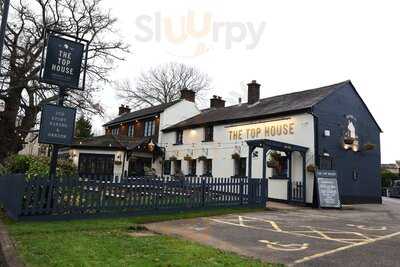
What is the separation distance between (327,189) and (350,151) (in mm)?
4454

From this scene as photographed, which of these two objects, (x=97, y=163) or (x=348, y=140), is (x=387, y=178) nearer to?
(x=348, y=140)

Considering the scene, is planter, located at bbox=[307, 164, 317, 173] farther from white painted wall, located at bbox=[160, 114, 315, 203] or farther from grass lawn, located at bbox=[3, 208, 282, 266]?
grass lawn, located at bbox=[3, 208, 282, 266]

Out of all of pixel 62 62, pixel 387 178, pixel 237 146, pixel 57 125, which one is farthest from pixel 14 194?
pixel 387 178

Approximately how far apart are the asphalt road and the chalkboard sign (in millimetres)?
6102

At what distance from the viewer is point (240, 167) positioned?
25047 millimetres

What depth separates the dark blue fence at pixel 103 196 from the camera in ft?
35.2

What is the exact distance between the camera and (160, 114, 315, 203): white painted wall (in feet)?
68.5

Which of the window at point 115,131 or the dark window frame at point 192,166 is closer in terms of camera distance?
the dark window frame at point 192,166

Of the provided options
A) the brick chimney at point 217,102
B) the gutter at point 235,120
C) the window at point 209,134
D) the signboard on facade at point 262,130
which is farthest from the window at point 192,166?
the brick chimney at point 217,102

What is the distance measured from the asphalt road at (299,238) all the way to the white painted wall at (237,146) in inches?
309

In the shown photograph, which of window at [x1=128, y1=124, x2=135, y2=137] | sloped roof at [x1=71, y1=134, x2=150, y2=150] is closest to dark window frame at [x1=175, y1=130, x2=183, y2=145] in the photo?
sloped roof at [x1=71, y1=134, x2=150, y2=150]

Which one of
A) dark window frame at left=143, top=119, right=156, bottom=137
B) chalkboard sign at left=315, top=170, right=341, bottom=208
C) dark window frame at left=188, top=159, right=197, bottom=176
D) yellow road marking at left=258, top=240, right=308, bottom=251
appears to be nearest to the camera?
yellow road marking at left=258, top=240, right=308, bottom=251

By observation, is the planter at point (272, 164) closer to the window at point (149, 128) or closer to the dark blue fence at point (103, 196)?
the dark blue fence at point (103, 196)

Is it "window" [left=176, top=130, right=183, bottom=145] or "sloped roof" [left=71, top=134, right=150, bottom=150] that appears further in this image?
"window" [left=176, top=130, right=183, bottom=145]
